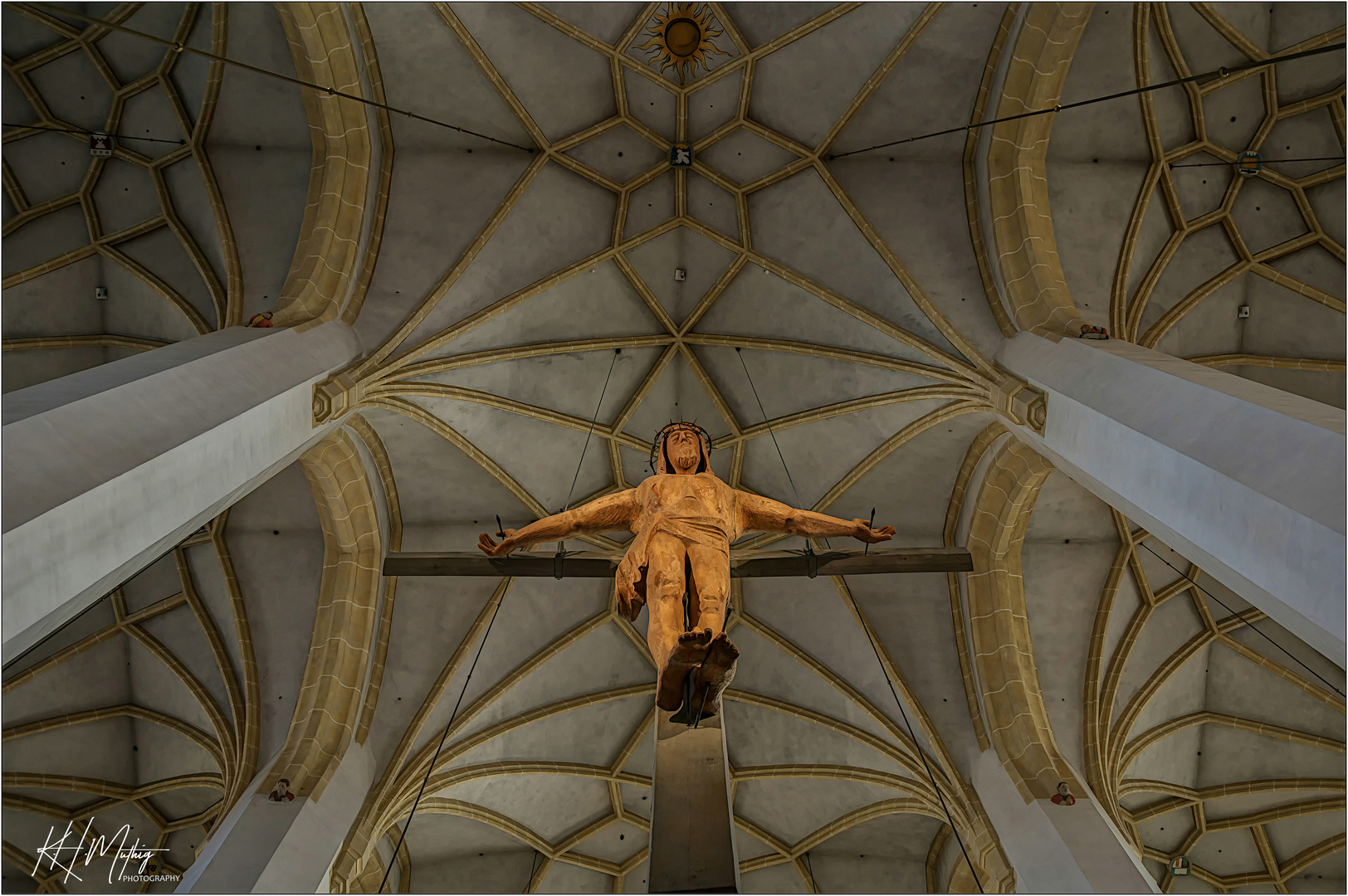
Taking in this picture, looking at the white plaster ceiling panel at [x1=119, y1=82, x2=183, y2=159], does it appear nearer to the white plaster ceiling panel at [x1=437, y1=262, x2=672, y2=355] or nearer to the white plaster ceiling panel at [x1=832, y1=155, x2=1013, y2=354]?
the white plaster ceiling panel at [x1=437, y1=262, x2=672, y2=355]

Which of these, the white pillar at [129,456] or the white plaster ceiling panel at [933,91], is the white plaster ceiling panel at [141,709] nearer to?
the white pillar at [129,456]

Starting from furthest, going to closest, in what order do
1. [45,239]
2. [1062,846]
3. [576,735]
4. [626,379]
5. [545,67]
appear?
[576,735] < [626,379] < [45,239] < [545,67] < [1062,846]

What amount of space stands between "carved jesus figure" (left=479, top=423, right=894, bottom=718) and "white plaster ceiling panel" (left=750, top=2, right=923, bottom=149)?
642 centimetres

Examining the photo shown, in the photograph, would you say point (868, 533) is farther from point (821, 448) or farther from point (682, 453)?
point (821, 448)

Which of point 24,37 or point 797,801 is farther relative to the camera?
point 797,801

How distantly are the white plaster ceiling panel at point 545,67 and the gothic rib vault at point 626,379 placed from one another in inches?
2.0

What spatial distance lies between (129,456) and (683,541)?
13.0ft

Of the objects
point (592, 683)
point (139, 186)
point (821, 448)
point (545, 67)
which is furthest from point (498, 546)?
point (139, 186)

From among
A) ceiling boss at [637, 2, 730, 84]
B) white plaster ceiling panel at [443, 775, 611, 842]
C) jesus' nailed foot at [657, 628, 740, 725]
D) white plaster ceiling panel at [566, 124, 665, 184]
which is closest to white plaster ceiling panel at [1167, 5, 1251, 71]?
ceiling boss at [637, 2, 730, 84]

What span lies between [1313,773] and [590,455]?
11789 millimetres

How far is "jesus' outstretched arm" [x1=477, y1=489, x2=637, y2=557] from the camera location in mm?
7129

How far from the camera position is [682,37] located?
1191cm

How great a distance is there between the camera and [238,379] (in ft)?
29.3

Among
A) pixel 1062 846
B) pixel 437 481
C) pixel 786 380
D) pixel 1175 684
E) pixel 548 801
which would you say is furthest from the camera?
pixel 548 801
